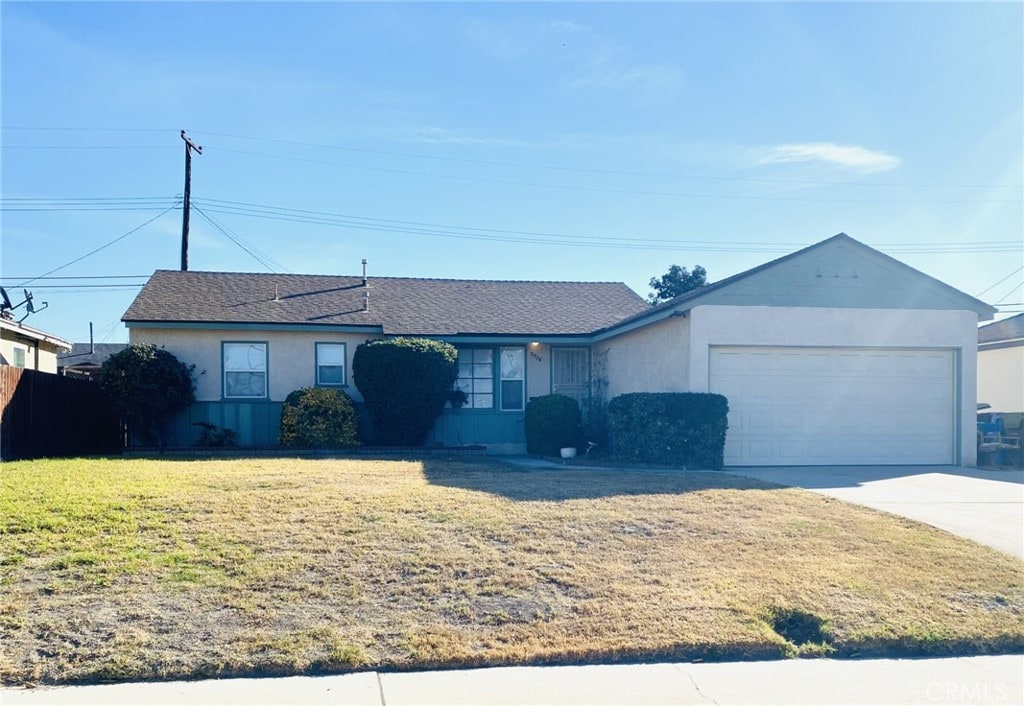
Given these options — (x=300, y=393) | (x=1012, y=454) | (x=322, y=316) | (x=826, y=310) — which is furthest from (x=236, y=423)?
(x=1012, y=454)

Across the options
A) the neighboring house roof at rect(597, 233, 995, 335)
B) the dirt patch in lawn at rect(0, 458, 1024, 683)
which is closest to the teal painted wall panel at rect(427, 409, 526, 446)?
the neighboring house roof at rect(597, 233, 995, 335)

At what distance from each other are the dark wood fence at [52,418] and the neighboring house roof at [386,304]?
194cm

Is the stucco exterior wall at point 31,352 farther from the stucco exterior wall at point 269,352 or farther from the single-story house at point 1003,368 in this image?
the single-story house at point 1003,368

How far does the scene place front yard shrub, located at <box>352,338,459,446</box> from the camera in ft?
55.9

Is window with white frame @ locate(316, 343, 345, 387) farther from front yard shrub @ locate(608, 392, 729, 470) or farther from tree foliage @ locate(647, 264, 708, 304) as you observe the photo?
tree foliage @ locate(647, 264, 708, 304)

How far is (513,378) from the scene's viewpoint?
63.3 ft

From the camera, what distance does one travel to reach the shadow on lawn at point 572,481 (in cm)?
1050

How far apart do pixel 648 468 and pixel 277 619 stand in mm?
8648


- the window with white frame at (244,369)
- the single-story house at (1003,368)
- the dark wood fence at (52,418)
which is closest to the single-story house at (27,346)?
the dark wood fence at (52,418)

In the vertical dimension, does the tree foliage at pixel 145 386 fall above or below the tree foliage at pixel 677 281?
below

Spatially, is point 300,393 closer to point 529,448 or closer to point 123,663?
point 529,448

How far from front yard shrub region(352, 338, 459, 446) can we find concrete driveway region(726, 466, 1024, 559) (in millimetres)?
6373

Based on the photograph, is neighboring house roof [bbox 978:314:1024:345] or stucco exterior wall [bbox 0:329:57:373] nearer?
stucco exterior wall [bbox 0:329:57:373]

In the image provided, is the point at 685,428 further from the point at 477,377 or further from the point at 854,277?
the point at 477,377
